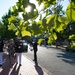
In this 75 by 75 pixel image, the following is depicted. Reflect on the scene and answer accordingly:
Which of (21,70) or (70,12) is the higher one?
(70,12)

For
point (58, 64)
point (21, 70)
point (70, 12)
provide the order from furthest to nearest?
point (58, 64), point (21, 70), point (70, 12)

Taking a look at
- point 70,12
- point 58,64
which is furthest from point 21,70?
point 70,12

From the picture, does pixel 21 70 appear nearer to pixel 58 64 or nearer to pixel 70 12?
pixel 58 64

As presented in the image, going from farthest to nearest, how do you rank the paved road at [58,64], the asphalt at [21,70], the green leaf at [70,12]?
the paved road at [58,64], the asphalt at [21,70], the green leaf at [70,12]

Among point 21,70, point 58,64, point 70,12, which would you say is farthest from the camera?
point 58,64

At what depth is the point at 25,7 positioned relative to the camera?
154 cm

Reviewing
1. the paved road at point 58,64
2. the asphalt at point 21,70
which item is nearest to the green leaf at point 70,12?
the asphalt at point 21,70

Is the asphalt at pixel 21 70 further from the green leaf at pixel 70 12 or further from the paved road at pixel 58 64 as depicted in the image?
the green leaf at pixel 70 12

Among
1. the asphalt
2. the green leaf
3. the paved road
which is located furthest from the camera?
the paved road

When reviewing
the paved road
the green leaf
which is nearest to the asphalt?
the paved road

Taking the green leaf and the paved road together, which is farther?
the paved road

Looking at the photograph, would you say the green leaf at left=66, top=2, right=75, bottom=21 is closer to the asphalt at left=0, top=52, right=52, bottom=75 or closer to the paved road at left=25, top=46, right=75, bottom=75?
the asphalt at left=0, top=52, right=52, bottom=75

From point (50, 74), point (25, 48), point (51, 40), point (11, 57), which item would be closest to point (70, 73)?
point (50, 74)

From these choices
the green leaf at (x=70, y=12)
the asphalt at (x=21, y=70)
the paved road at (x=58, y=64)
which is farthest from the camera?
the paved road at (x=58, y=64)
